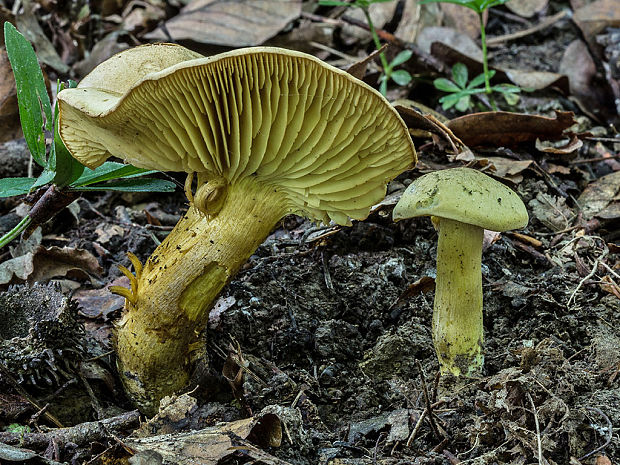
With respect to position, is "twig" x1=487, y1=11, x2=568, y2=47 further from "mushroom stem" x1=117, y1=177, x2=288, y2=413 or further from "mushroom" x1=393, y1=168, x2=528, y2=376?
"mushroom stem" x1=117, y1=177, x2=288, y2=413

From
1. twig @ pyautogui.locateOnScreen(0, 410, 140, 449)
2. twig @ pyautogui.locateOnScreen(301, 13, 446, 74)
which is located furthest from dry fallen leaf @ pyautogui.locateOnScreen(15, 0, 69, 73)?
twig @ pyautogui.locateOnScreen(0, 410, 140, 449)

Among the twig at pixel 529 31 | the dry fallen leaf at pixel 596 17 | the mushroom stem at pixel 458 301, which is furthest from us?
the twig at pixel 529 31

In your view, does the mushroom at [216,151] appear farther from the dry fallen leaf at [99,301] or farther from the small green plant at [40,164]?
the dry fallen leaf at [99,301]

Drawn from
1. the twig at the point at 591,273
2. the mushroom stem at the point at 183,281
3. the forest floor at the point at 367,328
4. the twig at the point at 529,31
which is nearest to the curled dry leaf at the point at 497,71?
the forest floor at the point at 367,328

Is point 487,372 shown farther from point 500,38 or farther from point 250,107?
point 500,38

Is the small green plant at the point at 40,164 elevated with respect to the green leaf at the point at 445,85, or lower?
elevated

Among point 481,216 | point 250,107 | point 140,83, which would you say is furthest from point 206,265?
point 481,216
